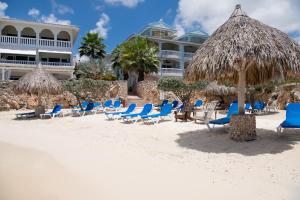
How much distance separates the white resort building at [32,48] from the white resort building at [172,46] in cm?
925

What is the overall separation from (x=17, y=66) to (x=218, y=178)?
2483 cm

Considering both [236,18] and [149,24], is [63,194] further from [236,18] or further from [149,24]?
[149,24]

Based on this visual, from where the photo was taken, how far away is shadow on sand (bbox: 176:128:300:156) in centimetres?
632

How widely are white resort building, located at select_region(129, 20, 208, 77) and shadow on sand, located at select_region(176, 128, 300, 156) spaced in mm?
24164

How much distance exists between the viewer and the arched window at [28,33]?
1115 inches

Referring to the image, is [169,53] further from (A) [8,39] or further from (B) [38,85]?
(B) [38,85]

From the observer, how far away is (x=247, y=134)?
7145 mm

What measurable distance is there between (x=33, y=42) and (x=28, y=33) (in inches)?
124

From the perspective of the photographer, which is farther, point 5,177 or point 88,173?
point 5,177

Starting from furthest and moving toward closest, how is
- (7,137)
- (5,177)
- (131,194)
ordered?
1. (7,137)
2. (5,177)
3. (131,194)

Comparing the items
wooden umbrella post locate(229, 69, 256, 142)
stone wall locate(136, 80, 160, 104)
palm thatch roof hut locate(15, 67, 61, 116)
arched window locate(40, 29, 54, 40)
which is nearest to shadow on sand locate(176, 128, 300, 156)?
wooden umbrella post locate(229, 69, 256, 142)

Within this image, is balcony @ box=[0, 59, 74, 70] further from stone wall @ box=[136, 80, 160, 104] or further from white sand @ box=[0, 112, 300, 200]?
white sand @ box=[0, 112, 300, 200]

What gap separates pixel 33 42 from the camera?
26.3m

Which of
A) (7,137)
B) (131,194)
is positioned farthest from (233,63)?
(7,137)
